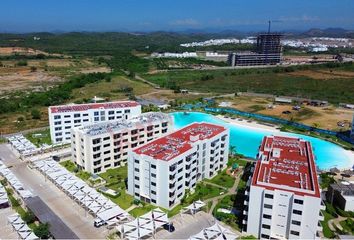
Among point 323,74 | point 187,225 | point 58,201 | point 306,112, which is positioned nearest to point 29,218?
point 58,201

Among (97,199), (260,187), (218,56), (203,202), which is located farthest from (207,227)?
(218,56)

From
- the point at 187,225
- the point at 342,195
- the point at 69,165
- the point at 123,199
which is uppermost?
the point at 342,195

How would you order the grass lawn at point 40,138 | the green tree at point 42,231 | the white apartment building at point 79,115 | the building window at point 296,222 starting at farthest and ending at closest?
1. the grass lawn at point 40,138
2. the white apartment building at point 79,115
3. the green tree at point 42,231
4. the building window at point 296,222

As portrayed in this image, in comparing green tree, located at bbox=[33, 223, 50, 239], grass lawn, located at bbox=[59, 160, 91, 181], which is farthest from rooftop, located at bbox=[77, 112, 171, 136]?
green tree, located at bbox=[33, 223, 50, 239]

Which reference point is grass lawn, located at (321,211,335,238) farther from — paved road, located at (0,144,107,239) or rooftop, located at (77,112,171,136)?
rooftop, located at (77,112,171,136)

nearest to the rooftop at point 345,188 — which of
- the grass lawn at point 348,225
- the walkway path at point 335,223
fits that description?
the walkway path at point 335,223

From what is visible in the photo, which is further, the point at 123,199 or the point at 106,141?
the point at 106,141

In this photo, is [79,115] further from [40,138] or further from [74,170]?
[74,170]

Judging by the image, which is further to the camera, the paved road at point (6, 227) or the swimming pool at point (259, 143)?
the swimming pool at point (259, 143)

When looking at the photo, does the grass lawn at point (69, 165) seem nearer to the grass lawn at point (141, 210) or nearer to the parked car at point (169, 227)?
the grass lawn at point (141, 210)
